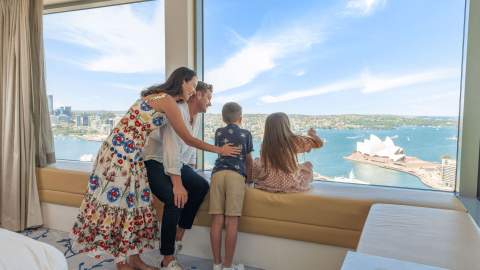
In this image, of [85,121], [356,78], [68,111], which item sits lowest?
[85,121]

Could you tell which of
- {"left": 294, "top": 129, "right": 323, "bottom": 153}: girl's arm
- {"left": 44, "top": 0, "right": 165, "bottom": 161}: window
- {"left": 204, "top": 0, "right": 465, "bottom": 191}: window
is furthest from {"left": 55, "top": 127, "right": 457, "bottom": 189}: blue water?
{"left": 44, "top": 0, "right": 165, "bottom": 161}: window

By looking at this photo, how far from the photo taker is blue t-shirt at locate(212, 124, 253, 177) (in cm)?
202

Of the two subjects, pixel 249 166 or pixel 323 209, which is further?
pixel 249 166

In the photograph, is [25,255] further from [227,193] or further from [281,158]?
A: [281,158]

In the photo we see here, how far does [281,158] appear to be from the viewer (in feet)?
6.72

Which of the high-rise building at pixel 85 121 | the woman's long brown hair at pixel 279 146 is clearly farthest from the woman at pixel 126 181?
the high-rise building at pixel 85 121

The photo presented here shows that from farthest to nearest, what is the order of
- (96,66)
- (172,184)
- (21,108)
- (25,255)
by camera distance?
(96,66)
(21,108)
(172,184)
(25,255)

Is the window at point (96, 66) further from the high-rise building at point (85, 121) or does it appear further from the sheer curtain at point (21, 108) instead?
the sheer curtain at point (21, 108)

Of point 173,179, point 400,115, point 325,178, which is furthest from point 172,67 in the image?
point 400,115

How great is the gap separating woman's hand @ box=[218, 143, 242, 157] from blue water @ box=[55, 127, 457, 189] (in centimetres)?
50

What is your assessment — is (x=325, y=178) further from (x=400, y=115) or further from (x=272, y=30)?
(x=272, y=30)

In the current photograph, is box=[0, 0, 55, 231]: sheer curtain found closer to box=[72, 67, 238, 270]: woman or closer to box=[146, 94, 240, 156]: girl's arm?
box=[72, 67, 238, 270]: woman

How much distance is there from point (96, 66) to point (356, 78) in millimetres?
2369

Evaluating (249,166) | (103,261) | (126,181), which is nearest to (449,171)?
(249,166)
